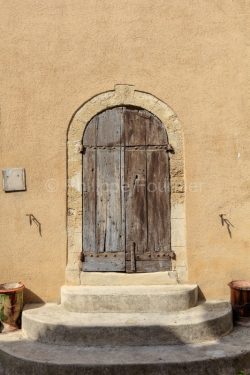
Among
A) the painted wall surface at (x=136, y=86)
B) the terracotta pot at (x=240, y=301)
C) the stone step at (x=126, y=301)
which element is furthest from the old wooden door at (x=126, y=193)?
the terracotta pot at (x=240, y=301)

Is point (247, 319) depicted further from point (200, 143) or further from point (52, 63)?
point (52, 63)

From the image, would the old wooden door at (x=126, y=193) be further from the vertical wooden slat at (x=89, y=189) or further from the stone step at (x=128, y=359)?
the stone step at (x=128, y=359)

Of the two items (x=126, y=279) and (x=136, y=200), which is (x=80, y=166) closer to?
(x=136, y=200)

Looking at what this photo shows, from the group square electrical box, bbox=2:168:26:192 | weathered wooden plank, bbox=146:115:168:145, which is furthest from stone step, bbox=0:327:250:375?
weathered wooden plank, bbox=146:115:168:145

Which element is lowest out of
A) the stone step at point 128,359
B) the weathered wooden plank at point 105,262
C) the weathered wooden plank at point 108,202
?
the stone step at point 128,359

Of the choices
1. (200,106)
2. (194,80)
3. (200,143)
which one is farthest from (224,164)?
(194,80)

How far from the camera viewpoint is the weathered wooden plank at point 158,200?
5.02 m

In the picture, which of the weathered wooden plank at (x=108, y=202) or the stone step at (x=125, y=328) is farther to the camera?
the weathered wooden plank at (x=108, y=202)

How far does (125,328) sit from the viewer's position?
410 cm

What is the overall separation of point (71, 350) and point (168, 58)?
385 cm

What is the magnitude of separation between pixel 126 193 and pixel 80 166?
0.72 m

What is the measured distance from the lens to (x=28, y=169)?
5.04 meters

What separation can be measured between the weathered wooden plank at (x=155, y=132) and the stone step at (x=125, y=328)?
223cm

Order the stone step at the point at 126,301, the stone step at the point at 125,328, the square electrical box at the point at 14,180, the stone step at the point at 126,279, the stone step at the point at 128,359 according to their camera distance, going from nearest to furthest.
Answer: the stone step at the point at 128,359
the stone step at the point at 125,328
the stone step at the point at 126,301
the stone step at the point at 126,279
the square electrical box at the point at 14,180
